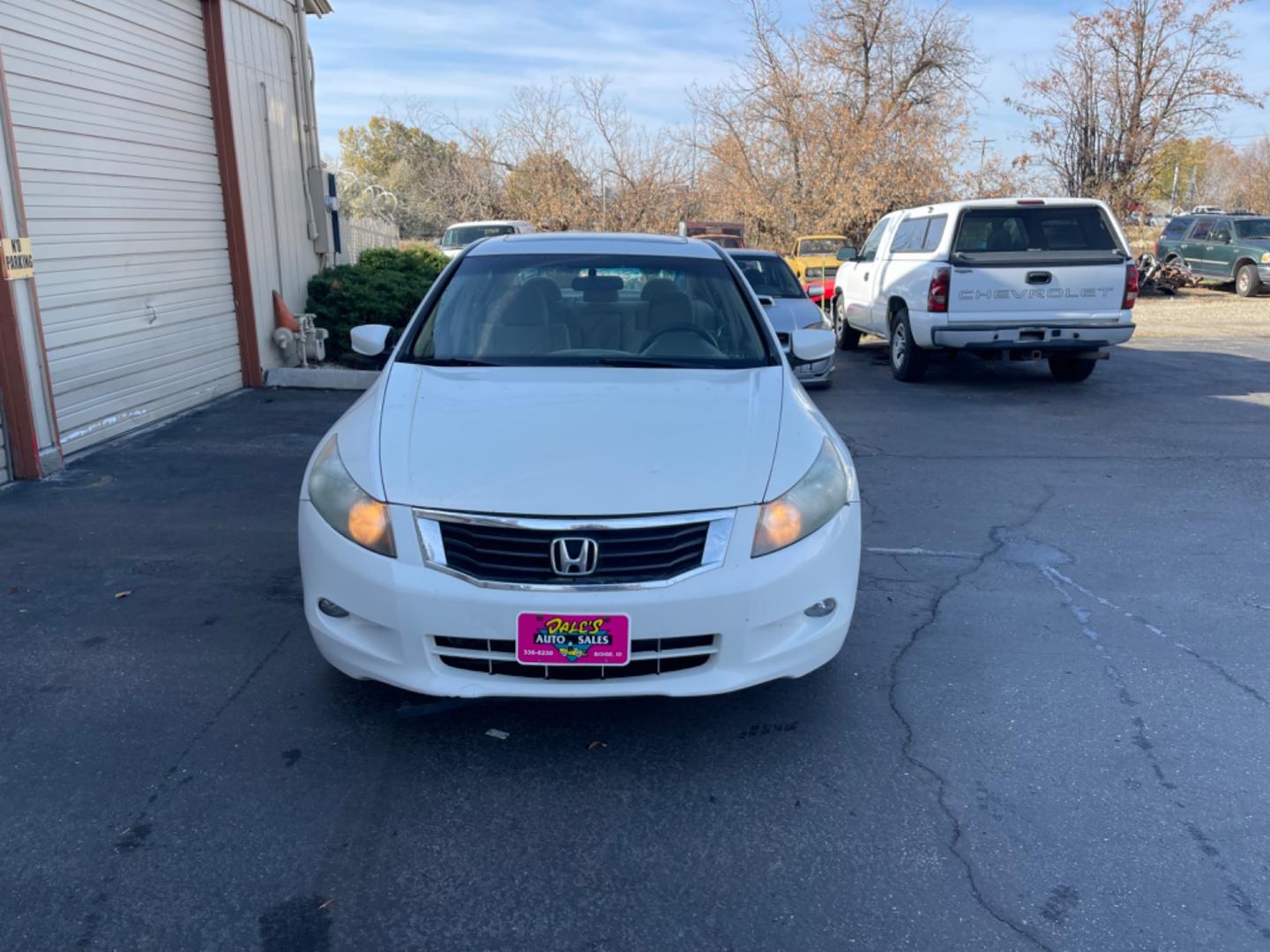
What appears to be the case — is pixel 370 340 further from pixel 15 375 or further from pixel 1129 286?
pixel 1129 286

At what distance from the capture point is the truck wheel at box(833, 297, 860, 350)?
1502cm

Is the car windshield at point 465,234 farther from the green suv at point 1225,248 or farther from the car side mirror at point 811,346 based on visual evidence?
the car side mirror at point 811,346

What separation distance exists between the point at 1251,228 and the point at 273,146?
21.1 metres

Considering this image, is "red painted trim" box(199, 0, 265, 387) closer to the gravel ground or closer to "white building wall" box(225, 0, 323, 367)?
"white building wall" box(225, 0, 323, 367)

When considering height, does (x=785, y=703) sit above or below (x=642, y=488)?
below

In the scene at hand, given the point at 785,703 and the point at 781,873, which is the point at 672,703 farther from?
the point at 781,873

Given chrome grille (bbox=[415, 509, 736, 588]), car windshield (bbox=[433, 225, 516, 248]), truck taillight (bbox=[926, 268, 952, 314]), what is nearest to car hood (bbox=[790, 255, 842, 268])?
car windshield (bbox=[433, 225, 516, 248])

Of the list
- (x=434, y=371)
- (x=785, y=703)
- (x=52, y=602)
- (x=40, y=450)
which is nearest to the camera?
(x=785, y=703)

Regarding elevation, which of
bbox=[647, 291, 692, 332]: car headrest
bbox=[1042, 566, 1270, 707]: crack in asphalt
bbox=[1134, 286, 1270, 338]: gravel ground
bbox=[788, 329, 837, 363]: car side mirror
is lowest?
bbox=[1134, 286, 1270, 338]: gravel ground

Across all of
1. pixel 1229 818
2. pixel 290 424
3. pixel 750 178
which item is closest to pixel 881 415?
pixel 290 424

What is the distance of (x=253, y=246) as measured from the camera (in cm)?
1064

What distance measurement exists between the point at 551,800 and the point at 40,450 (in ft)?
17.4

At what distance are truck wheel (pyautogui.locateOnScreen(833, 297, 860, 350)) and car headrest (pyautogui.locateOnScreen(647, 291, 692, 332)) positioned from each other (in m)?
10.3

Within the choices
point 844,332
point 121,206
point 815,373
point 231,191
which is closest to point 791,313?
point 815,373
